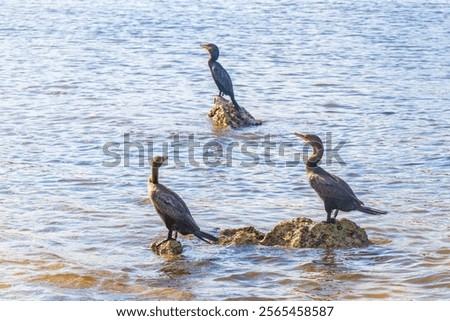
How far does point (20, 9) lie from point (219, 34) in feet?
33.9

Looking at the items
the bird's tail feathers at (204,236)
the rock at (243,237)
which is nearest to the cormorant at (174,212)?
the bird's tail feathers at (204,236)

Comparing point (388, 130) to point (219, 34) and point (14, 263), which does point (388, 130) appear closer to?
point (14, 263)

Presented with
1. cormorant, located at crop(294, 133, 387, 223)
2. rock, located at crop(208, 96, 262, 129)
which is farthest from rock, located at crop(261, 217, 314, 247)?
rock, located at crop(208, 96, 262, 129)

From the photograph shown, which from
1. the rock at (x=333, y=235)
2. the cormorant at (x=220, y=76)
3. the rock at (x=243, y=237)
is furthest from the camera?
the cormorant at (x=220, y=76)

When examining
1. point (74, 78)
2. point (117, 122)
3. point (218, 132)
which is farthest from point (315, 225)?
point (74, 78)

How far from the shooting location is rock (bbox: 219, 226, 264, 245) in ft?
35.1

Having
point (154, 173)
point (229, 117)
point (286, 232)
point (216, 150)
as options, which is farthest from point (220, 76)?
point (286, 232)

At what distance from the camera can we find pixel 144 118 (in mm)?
18578

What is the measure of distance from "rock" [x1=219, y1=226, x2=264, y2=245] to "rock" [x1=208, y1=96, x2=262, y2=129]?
651cm

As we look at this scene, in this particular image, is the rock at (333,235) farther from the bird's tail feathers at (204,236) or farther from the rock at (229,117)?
the rock at (229,117)

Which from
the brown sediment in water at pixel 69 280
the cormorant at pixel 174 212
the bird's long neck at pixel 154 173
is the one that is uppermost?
the bird's long neck at pixel 154 173

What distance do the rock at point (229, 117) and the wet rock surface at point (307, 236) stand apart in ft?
21.9

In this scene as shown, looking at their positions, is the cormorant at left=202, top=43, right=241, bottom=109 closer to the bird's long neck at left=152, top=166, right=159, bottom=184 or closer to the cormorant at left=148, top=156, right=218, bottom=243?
the bird's long neck at left=152, top=166, right=159, bottom=184

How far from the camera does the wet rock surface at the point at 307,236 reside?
1042 centimetres
